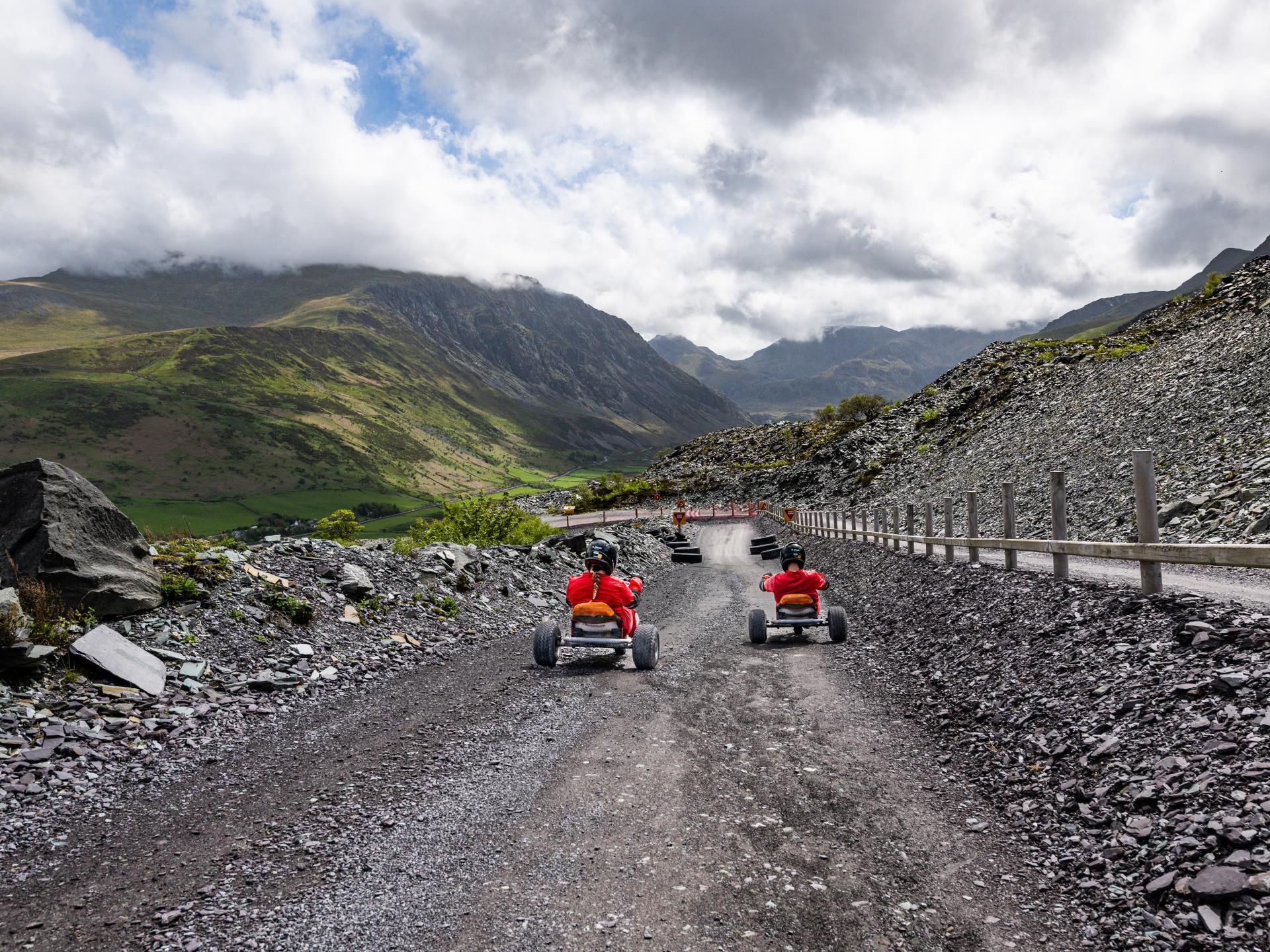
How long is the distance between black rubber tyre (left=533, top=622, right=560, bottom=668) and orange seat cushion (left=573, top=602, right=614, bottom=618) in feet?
1.90

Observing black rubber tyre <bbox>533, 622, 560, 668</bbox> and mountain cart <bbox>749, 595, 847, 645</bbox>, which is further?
mountain cart <bbox>749, 595, 847, 645</bbox>

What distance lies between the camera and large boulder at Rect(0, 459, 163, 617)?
32.2 ft

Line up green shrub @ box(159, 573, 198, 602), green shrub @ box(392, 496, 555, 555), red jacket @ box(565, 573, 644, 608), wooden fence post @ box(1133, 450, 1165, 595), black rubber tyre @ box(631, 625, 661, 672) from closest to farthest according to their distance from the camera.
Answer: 1. wooden fence post @ box(1133, 450, 1165, 595)
2. green shrub @ box(159, 573, 198, 602)
3. black rubber tyre @ box(631, 625, 661, 672)
4. red jacket @ box(565, 573, 644, 608)
5. green shrub @ box(392, 496, 555, 555)

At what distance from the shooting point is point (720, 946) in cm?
413

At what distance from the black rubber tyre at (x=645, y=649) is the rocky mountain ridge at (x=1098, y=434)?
48.7ft

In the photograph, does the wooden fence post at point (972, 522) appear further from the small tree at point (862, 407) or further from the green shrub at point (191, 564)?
the small tree at point (862, 407)

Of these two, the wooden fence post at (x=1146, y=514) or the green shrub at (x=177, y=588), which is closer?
the wooden fence post at (x=1146, y=514)

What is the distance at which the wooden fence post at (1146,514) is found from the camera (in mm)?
7738

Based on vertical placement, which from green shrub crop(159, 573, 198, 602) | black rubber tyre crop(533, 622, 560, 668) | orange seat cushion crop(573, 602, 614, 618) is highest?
green shrub crop(159, 573, 198, 602)

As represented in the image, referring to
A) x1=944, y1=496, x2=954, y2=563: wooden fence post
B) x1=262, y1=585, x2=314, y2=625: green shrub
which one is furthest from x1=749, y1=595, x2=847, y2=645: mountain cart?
x1=262, y1=585, x2=314, y2=625: green shrub

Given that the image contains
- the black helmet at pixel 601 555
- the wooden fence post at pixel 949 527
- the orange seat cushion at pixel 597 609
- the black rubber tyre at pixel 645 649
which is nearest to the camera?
the black rubber tyre at pixel 645 649

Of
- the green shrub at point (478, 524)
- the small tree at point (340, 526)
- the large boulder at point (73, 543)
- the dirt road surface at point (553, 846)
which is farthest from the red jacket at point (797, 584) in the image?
the small tree at point (340, 526)

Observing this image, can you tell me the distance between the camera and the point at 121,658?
30.2 ft

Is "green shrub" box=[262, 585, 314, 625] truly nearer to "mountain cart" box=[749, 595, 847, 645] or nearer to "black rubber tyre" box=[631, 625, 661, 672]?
"black rubber tyre" box=[631, 625, 661, 672]
